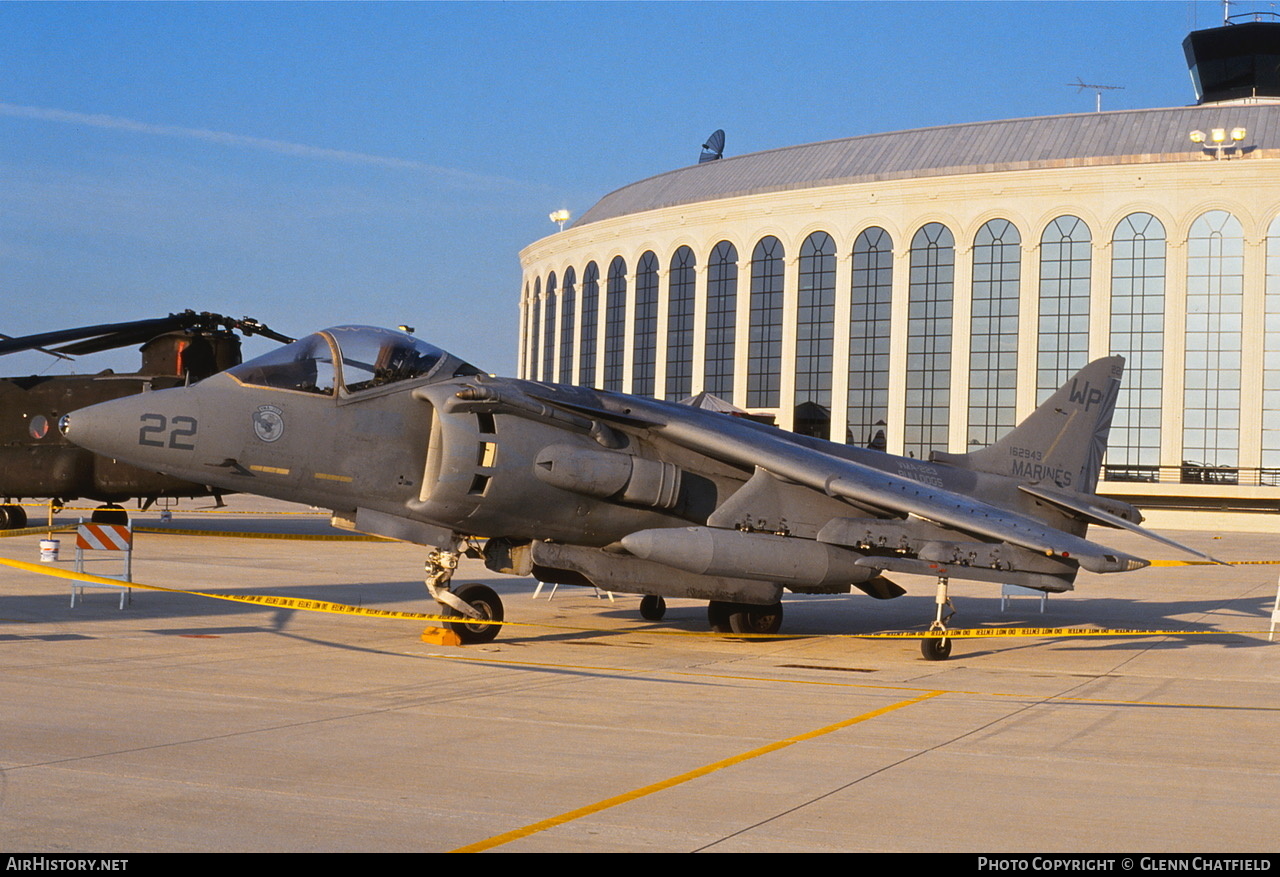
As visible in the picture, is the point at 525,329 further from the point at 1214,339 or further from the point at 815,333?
the point at 1214,339

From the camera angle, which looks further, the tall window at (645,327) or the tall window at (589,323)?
the tall window at (589,323)

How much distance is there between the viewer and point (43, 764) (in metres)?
7.16

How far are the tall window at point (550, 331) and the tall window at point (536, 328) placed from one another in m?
0.72

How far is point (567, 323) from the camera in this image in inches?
3420

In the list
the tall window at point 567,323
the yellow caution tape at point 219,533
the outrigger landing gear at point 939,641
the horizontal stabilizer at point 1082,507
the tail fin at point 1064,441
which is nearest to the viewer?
the outrigger landing gear at point 939,641

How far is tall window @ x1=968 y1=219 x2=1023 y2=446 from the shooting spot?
65500 mm

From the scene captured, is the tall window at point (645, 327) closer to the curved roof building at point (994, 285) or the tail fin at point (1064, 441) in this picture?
the curved roof building at point (994, 285)

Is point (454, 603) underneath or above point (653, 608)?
above

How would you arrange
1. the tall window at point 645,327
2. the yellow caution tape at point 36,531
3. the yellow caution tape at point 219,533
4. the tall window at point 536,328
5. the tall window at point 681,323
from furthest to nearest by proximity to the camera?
the tall window at point 536,328 → the tall window at point 645,327 → the tall window at point 681,323 → the yellow caution tape at point 219,533 → the yellow caution tape at point 36,531

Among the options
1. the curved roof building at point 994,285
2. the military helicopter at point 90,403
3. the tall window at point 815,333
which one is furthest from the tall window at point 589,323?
the military helicopter at point 90,403

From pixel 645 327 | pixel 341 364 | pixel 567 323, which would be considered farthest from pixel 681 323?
pixel 341 364

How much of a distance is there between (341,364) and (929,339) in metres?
58.0

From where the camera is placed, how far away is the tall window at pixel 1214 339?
61.4 m
